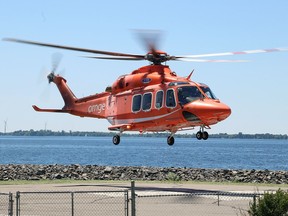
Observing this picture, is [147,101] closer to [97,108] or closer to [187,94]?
[187,94]

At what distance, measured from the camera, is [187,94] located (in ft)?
109

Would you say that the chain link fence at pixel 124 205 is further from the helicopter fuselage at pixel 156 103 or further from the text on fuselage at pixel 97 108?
the text on fuselage at pixel 97 108

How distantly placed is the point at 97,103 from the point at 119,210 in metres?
12.7

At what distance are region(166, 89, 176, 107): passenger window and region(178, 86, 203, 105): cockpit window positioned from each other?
1.34 feet

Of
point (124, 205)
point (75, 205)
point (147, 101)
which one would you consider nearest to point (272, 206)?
point (124, 205)

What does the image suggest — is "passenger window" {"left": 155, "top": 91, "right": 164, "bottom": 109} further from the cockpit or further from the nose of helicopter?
the nose of helicopter

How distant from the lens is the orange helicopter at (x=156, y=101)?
3253 centimetres

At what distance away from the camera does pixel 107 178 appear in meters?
47.6

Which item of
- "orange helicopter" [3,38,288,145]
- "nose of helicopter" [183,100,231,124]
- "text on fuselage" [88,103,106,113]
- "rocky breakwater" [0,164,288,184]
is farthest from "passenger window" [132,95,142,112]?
"rocky breakwater" [0,164,288,184]

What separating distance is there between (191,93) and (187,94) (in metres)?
0.20

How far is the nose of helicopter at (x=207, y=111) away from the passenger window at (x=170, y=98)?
956 millimetres

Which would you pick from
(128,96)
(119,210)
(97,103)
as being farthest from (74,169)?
(119,210)

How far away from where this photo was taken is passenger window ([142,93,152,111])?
3497cm

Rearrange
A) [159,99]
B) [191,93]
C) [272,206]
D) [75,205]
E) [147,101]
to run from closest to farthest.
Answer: [272,206] < [75,205] < [191,93] < [159,99] < [147,101]
